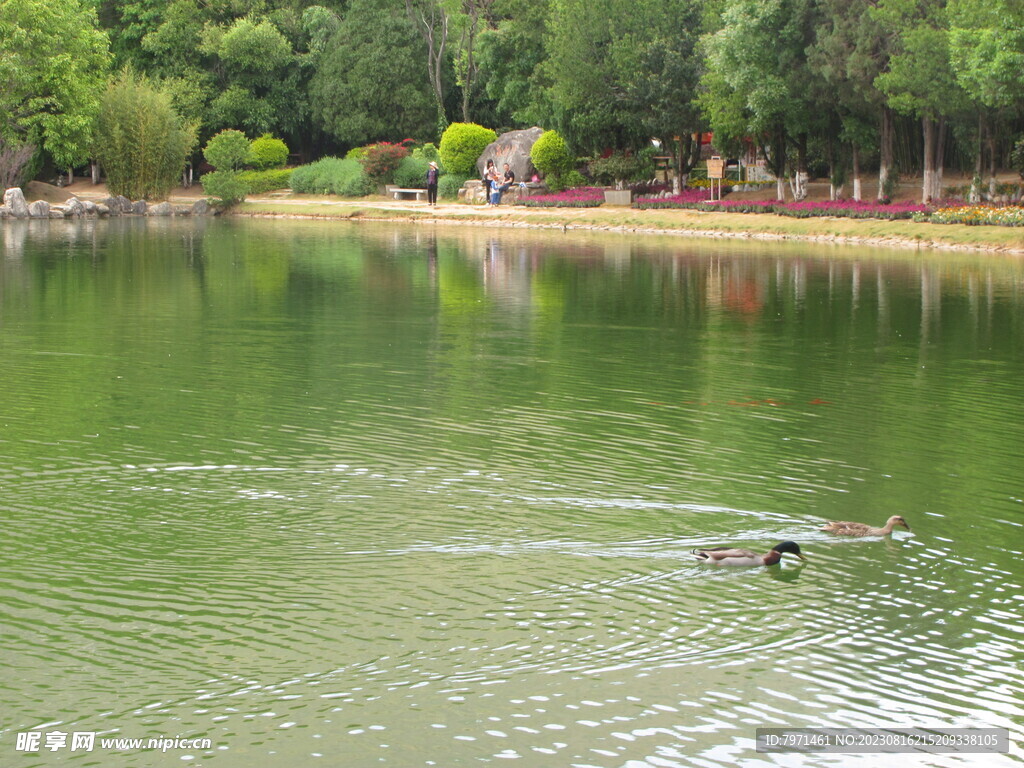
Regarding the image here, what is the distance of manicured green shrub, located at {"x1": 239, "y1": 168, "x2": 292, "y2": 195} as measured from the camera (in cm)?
5378

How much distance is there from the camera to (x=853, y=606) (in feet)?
27.1

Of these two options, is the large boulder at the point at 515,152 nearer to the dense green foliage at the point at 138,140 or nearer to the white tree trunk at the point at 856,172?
the dense green foliage at the point at 138,140

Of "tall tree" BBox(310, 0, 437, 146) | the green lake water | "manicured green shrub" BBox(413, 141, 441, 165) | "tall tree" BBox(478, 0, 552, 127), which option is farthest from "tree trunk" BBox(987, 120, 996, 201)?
"tall tree" BBox(310, 0, 437, 146)

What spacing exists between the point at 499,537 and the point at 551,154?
132 ft

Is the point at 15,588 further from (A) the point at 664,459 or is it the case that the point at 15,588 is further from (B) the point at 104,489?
(A) the point at 664,459

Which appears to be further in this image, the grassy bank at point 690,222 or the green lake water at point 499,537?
the grassy bank at point 690,222

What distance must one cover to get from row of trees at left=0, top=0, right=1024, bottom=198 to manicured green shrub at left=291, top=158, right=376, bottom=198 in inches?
153

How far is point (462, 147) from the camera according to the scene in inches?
2016

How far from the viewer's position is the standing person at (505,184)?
47.2 metres

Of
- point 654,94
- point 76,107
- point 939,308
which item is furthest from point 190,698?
point 76,107

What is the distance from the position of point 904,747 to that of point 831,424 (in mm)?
6824

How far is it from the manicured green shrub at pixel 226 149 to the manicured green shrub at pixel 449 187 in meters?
8.81

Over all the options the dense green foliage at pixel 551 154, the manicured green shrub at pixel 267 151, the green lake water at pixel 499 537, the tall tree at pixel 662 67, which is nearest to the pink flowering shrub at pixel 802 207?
the tall tree at pixel 662 67

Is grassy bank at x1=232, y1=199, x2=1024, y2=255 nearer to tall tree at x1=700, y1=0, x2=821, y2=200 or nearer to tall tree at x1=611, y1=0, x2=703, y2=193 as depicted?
tall tree at x1=700, y1=0, x2=821, y2=200
